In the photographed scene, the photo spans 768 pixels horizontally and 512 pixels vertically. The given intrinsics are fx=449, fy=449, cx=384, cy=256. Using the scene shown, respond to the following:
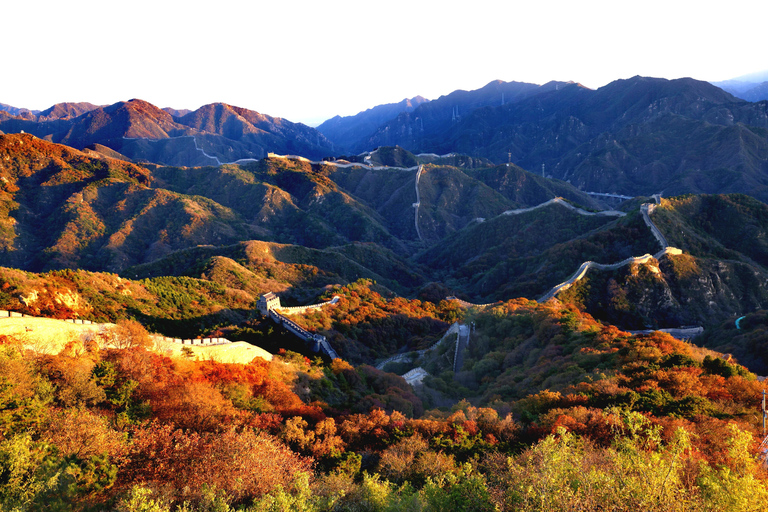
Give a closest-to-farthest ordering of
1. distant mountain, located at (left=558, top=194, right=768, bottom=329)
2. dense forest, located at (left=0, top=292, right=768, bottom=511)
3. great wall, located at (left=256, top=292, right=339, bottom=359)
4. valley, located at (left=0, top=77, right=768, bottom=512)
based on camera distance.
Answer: dense forest, located at (left=0, top=292, right=768, bottom=511), valley, located at (left=0, top=77, right=768, bottom=512), great wall, located at (left=256, top=292, right=339, bottom=359), distant mountain, located at (left=558, top=194, right=768, bottom=329)

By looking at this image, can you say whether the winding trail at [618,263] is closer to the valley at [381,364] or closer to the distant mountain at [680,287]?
the valley at [381,364]

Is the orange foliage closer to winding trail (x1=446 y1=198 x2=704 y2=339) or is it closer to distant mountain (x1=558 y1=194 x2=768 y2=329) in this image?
winding trail (x1=446 y1=198 x2=704 y2=339)

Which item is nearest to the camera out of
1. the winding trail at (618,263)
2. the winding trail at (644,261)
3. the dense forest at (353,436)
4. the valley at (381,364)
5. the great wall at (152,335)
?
the dense forest at (353,436)

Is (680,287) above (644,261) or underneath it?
underneath

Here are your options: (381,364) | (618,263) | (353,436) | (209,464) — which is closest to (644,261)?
(618,263)

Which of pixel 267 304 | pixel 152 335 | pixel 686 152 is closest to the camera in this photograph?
pixel 152 335

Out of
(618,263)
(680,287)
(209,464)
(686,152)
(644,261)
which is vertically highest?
(209,464)

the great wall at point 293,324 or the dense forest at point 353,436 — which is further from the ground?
the dense forest at point 353,436

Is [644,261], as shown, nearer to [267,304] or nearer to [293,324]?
[293,324]

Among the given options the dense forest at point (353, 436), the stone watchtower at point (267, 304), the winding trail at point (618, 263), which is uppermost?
the dense forest at point (353, 436)

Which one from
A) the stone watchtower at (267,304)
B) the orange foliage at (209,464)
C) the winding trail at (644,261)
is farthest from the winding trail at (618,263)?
the orange foliage at (209,464)

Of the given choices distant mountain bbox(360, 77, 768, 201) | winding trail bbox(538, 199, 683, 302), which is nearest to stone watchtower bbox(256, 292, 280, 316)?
winding trail bbox(538, 199, 683, 302)

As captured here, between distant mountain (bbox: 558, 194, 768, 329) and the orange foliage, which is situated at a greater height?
the orange foliage

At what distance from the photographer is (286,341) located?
117ft
